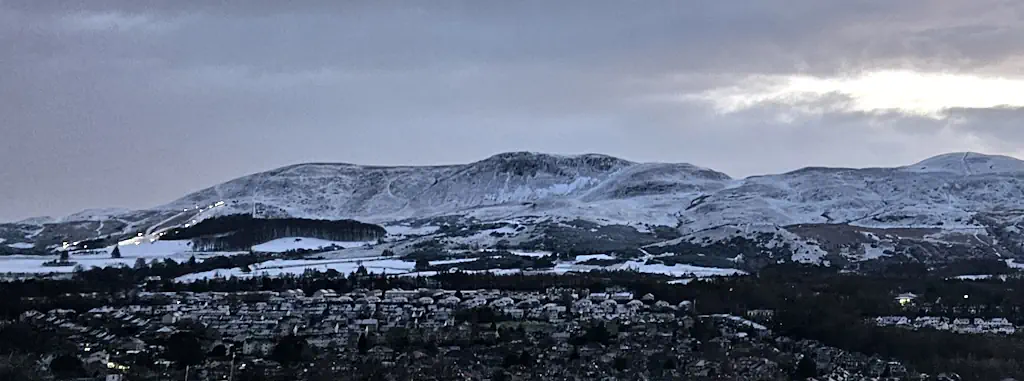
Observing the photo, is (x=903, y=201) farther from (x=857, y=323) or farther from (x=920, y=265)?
(x=857, y=323)

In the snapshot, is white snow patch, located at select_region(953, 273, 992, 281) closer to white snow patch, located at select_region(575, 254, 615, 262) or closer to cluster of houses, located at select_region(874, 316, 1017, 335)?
cluster of houses, located at select_region(874, 316, 1017, 335)

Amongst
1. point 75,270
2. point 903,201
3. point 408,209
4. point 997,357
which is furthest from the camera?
point 408,209

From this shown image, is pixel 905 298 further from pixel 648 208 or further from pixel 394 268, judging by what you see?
pixel 648 208

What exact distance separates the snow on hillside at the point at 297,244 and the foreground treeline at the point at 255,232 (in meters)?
0.96

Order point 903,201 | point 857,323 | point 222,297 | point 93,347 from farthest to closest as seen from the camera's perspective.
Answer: point 903,201
point 222,297
point 857,323
point 93,347

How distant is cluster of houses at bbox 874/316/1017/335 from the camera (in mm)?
50031

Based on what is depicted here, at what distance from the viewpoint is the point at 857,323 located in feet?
163

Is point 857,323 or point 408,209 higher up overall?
point 408,209

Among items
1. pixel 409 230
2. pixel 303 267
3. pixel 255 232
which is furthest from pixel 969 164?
pixel 303 267

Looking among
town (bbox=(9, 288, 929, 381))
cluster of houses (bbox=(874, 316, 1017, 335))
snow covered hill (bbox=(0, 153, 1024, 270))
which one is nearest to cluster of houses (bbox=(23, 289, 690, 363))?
town (bbox=(9, 288, 929, 381))

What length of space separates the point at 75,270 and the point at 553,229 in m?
46.5

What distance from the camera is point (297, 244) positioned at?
105875 millimetres

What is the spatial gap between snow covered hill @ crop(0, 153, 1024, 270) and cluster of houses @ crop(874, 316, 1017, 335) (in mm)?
33779

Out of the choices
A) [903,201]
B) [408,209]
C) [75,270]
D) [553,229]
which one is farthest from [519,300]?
[408,209]
